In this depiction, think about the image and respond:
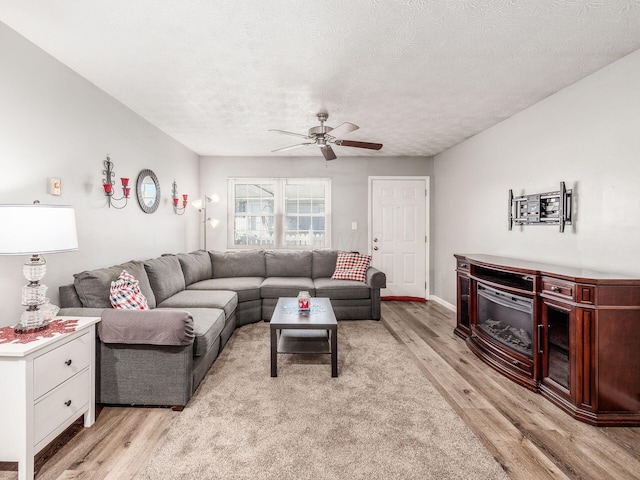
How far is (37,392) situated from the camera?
1.62 meters

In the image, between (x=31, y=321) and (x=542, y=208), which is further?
(x=542, y=208)

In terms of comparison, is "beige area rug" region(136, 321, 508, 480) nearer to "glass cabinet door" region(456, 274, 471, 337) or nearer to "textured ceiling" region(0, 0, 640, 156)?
"glass cabinet door" region(456, 274, 471, 337)

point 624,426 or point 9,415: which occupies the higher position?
point 9,415

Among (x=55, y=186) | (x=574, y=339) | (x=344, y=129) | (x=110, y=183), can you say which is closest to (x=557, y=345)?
(x=574, y=339)

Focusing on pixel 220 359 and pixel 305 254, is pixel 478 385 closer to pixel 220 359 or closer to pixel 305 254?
pixel 220 359

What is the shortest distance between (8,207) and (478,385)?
3325 mm

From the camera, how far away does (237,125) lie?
A: 3.81 meters

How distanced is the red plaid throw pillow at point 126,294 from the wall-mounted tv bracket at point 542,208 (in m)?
3.65

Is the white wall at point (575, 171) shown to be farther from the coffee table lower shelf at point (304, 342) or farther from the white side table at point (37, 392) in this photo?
the white side table at point (37, 392)

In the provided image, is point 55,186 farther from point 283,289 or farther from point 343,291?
point 343,291

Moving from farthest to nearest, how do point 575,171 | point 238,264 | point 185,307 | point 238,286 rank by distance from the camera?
point 238,264
point 238,286
point 185,307
point 575,171

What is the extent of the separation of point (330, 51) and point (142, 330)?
2.32m

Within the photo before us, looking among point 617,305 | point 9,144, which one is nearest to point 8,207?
point 9,144

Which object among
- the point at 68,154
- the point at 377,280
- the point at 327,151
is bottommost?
the point at 377,280
